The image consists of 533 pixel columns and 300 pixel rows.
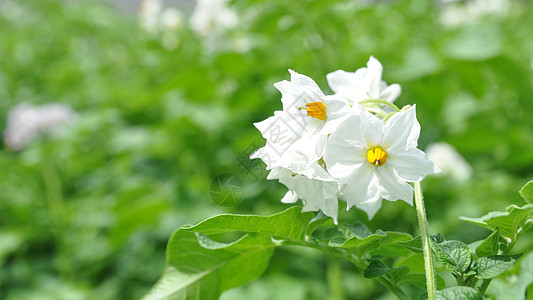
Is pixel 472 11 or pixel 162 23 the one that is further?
pixel 472 11

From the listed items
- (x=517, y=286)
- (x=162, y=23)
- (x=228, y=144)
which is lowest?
(x=517, y=286)

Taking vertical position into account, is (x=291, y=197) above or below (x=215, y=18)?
below

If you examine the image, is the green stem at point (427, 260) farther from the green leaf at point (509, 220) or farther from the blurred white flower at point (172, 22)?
the blurred white flower at point (172, 22)

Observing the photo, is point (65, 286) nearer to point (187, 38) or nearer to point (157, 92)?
point (157, 92)

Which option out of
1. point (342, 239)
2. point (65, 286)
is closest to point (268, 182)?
point (65, 286)

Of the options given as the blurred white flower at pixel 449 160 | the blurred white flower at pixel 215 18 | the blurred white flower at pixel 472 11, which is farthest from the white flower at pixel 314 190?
the blurred white flower at pixel 472 11

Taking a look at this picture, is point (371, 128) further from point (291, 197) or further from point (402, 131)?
point (291, 197)

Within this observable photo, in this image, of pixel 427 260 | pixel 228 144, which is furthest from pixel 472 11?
pixel 427 260
